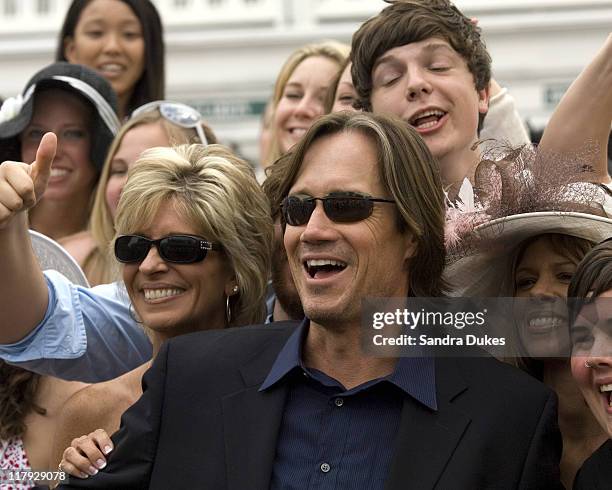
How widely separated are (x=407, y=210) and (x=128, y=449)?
1.01 meters

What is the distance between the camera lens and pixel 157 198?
468 centimetres

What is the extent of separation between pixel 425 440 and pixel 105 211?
2.25 metres

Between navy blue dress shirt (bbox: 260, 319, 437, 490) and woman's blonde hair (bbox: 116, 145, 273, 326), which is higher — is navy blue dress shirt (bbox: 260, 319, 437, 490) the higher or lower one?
the lower one

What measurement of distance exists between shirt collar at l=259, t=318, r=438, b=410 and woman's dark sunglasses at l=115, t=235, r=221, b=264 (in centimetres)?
60

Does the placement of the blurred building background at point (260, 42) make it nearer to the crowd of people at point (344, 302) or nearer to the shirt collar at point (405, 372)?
the crowd of people at point (344, 302)

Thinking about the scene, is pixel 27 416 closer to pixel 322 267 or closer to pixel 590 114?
pixel 322 267

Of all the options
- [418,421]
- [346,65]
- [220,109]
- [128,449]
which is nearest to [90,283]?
[346,65]

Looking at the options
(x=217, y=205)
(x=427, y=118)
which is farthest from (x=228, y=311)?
(x=427, y=118)

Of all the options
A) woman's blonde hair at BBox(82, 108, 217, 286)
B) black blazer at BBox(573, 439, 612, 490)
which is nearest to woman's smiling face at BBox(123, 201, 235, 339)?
woman's blonde hair at BBox(82, 108, 217, 286)

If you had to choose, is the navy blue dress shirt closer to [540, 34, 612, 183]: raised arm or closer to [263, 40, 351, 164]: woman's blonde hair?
[540, 34, 612, 183]: raised arm

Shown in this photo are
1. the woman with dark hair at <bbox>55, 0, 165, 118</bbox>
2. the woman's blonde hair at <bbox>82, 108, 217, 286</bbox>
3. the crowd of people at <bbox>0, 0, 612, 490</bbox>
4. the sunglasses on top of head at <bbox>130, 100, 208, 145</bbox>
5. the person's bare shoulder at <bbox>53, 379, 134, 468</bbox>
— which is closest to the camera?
the crowd of people at <bbox>0, 0, 612, 490</bbox>

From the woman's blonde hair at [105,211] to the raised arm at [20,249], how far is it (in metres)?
1.17

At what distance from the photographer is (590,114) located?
4750 mm

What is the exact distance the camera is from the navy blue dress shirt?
12.8 ft
